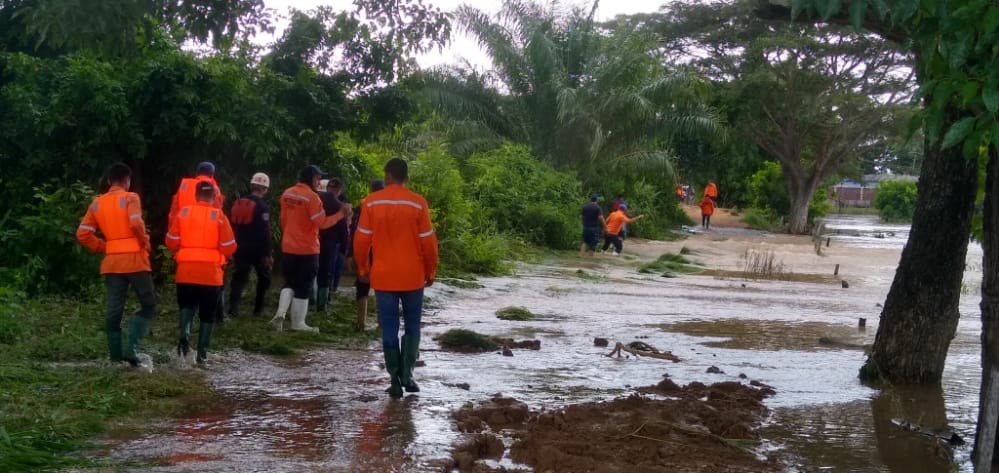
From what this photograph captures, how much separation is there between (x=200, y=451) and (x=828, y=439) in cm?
417

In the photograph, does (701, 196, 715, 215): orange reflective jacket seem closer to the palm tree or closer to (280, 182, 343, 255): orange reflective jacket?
the palm tree

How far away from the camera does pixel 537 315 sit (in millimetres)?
13961

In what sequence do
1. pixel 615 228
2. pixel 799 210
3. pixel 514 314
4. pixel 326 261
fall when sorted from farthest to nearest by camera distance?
1. pixel 799 210
2. pixel 615 228
3. pixel 514 314
4. pixel 326 261

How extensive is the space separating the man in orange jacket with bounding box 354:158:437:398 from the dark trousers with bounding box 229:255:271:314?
12.3ft

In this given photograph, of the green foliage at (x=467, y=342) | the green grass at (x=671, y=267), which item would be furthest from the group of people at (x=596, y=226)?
the green foliage at (x=467, y=342)

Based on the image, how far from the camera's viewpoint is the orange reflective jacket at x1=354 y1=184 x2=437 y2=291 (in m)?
7.95

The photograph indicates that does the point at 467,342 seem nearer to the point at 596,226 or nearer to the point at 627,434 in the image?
the point at 627,434

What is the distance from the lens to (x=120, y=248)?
27.5ft

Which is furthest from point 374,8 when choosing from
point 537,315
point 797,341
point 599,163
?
point 599,163

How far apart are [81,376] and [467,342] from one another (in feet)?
12.9

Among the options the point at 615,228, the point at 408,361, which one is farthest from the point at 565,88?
the point at 408,361

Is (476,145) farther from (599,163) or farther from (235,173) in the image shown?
(235,173)

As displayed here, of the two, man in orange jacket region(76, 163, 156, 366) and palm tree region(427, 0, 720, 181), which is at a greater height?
palm tree region(427, 0, 720, 181)

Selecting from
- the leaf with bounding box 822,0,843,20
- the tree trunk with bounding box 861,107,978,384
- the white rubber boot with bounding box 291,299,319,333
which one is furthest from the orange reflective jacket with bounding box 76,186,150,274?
the tree trunk with bounding box 861,107,978,384
